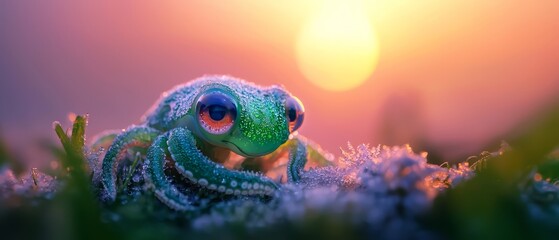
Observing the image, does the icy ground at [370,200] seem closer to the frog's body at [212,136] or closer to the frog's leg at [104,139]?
the frog's body at [212,136]

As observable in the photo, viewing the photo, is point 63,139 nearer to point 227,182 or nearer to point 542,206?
point 227,182

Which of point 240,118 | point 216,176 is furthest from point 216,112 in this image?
point 216,176

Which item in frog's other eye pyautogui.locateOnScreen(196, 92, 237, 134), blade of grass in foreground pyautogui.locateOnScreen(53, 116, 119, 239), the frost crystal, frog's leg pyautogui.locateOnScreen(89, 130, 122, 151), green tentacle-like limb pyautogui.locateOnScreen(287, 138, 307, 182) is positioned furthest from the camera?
frog's leg pyautogui.locateOnScreen(89, 130, 122, 151)

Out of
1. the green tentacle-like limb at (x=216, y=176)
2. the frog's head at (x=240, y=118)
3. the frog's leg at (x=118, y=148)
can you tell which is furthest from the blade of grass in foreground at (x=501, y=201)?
the frog's leg at (x=118, y=148)

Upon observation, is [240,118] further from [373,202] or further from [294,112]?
[373,202]

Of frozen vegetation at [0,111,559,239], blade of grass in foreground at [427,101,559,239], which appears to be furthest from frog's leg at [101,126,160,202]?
blade of grass in foreground at [427,101,559,239]

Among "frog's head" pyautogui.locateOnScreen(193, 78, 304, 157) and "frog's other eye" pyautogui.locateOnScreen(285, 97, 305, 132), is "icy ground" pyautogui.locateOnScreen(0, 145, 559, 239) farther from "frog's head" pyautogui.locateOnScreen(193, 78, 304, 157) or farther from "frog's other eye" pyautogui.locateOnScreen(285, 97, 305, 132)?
"frog's other eye" pyautogui.locateOnScreen(285, 97, 305, 132)
